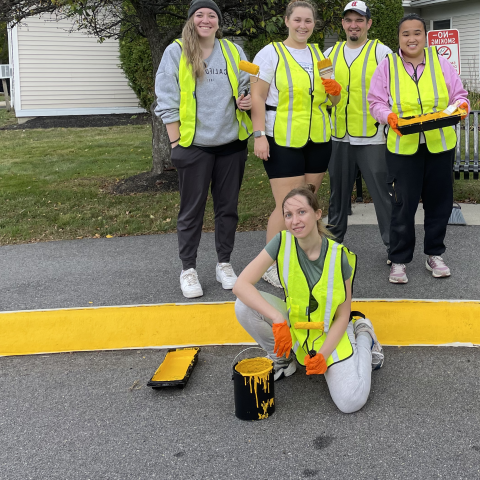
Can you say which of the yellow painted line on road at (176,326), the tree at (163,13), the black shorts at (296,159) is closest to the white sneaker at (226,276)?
the yellow painted line on road at (176,326)

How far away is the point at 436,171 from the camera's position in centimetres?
439

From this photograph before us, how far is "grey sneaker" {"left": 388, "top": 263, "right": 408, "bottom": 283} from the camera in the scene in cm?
463

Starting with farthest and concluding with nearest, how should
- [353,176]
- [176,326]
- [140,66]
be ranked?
[140,66] < [353,176] < [176,326]

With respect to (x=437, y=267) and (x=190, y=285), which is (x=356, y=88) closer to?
(x=437, y=267)

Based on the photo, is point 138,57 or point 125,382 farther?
point 138,57

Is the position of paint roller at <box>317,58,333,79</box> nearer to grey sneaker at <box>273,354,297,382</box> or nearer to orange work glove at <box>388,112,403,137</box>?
orange work glove at <box>388,112,403,137</box>

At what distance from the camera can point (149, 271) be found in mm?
5348

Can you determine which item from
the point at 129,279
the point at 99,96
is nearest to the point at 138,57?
the point at 99,96

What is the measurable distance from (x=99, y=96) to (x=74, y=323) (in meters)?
16.8

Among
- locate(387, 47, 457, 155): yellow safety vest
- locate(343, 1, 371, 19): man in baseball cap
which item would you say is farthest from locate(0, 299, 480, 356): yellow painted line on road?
locate(343, 1, 371, 19): man in baseball cap

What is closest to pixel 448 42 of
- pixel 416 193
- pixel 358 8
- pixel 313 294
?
pixel 358 8

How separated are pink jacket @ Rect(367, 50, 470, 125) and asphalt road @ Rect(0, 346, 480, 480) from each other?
1700 mm

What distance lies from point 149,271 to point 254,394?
2.58 m

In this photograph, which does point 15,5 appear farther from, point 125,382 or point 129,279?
point 125,382
